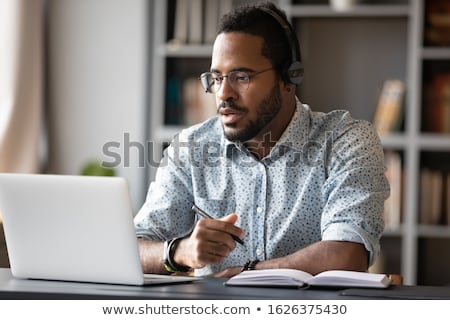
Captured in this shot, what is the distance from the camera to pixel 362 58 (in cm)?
402

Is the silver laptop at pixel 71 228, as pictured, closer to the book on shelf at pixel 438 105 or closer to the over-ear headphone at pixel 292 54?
the over-ear headphone at pixel 292 54

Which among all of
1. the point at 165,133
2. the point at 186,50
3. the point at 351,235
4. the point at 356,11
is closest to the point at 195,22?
the point at 186,50

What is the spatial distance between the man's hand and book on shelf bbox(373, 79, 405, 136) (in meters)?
2.17

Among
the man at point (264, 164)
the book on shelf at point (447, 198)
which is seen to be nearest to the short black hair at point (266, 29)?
the man at point (264, 164)

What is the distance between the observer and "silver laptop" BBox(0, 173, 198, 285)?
158 centimetres

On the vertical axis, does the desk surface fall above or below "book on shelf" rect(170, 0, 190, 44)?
below

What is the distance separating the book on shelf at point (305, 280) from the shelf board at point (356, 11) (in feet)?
7.62

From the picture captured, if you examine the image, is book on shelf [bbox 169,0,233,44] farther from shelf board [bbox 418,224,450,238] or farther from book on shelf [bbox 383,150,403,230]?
shelf board [bbox 418,224,450,238]

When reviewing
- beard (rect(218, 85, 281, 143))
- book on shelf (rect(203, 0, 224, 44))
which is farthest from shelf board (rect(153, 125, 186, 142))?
beard (rect(218, 85, 281, 143))

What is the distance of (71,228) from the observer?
1.62m

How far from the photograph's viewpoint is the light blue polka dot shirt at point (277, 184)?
2.18 meters

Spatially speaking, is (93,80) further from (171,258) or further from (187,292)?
(187,292)

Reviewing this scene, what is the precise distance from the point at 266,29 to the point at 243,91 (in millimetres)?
184
